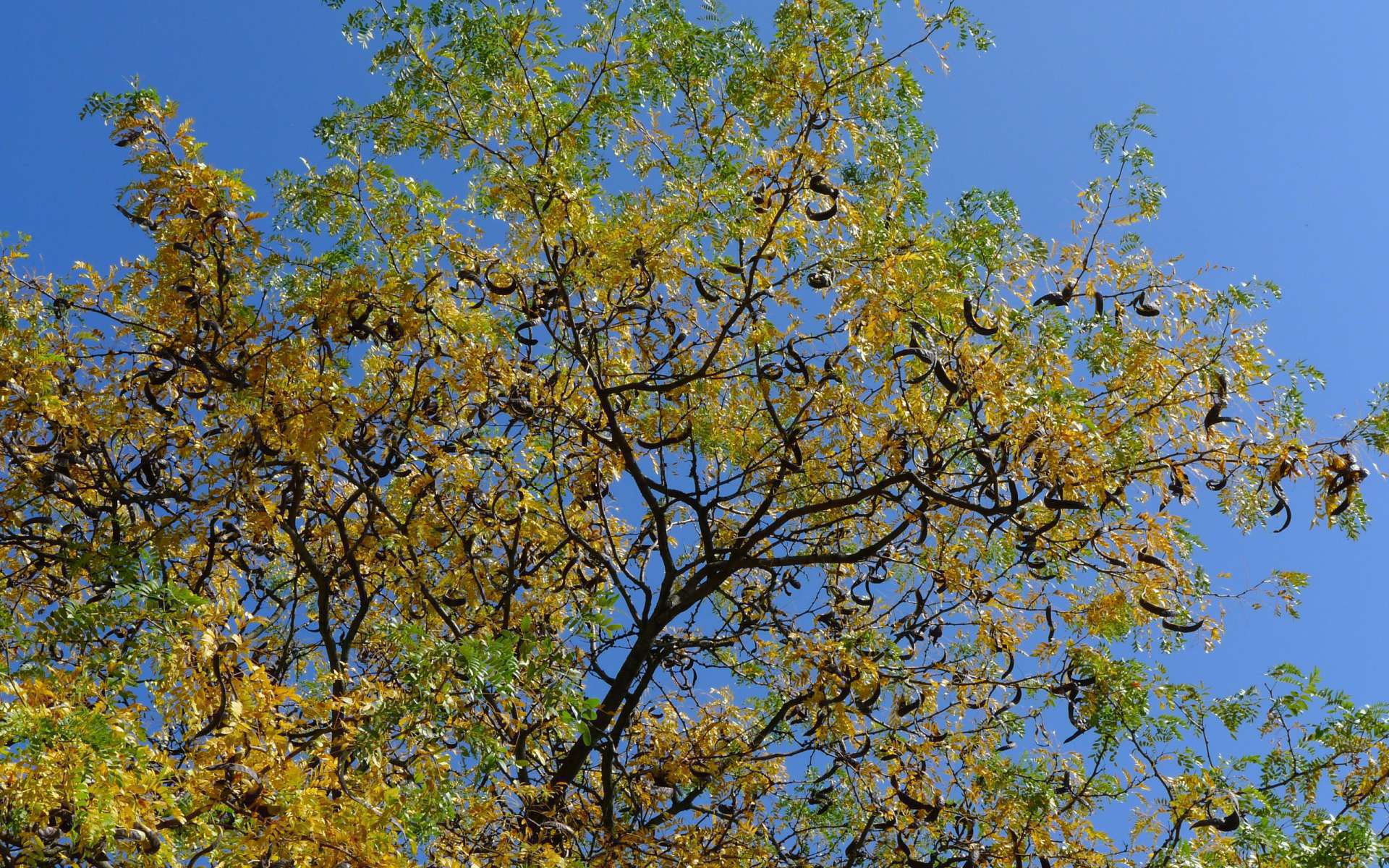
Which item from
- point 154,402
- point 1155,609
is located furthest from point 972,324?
point 154,402

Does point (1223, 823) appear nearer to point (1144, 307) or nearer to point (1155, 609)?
point (1155, 609)

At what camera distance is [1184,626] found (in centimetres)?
621

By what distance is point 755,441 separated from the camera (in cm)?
736

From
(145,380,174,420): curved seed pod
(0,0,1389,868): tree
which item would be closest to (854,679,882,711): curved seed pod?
(0,0,1389,868): tree

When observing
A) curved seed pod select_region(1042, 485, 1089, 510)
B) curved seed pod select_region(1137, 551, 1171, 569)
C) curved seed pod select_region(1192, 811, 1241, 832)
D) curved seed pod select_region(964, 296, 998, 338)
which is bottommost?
curved seed pod select_region(1192, 811, 1241, 832)

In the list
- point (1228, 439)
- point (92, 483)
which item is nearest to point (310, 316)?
point (92, 483)

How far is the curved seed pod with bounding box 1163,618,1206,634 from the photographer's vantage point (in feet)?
19.2

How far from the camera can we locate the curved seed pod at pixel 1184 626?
586cm

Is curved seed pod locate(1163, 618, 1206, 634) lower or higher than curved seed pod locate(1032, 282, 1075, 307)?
lower

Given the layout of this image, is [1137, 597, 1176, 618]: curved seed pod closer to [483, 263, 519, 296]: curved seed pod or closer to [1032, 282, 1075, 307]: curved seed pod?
[1032, 282, 1075, 307]: curved seed pod

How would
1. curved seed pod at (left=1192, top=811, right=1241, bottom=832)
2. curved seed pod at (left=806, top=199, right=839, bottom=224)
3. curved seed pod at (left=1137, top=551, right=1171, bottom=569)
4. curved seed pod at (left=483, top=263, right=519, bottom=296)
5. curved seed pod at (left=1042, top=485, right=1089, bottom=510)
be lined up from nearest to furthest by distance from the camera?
1. curved seed pod at (left=1042, top=485, right=1089, bottom=510)
2. curved seed pod at (left=1192, top=811, right=1241, bottom=832)
3. curved seed pod at (left=1137, top=551, right=1171, bottom=569)
4. curved seed pod at (left=806, top=199, right=839, bottom=224)
5. curved seed pod at (left=483, top=263, right=519, bottom=296)

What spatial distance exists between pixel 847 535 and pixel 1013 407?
2237mm

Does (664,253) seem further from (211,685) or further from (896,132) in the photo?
(211,685)

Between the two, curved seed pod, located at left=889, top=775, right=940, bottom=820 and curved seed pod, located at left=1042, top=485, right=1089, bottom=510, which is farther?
curved seed pod, located at left=889, top=775, right=940, bottom=820
